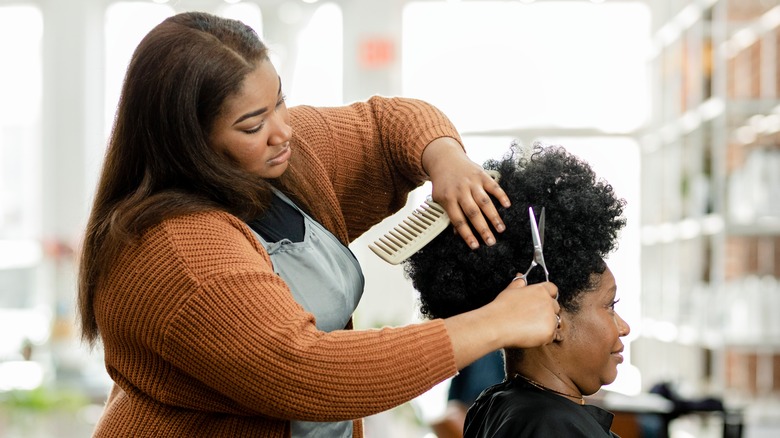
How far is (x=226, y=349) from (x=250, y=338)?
0.10 ft

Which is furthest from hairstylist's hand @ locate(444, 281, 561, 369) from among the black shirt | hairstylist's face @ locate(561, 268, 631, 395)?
the black shirt

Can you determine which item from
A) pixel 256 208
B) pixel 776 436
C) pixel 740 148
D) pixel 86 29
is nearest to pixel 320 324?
pixel 256 208

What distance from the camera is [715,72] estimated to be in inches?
164

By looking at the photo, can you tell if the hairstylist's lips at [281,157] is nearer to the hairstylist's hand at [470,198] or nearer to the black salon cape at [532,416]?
the hairstylist's hand at [470,198]

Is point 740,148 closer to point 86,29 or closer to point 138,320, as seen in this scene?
point 138,320

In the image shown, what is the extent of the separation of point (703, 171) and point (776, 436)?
1.34 metres

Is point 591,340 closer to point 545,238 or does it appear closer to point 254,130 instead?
point 545,238

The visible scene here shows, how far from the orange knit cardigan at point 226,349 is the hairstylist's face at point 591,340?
0.31m

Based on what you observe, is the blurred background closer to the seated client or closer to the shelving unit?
the shelving unit

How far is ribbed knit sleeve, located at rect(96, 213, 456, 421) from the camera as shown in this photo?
3.88 ft

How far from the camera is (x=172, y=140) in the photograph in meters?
1.33

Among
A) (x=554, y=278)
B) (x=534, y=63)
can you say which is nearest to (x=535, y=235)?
(x=554, y=278)

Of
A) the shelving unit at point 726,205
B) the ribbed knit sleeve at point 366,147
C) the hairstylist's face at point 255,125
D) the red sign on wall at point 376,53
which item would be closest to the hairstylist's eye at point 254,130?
the hairstylist's face at point 255,125

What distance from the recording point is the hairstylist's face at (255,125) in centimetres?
134
